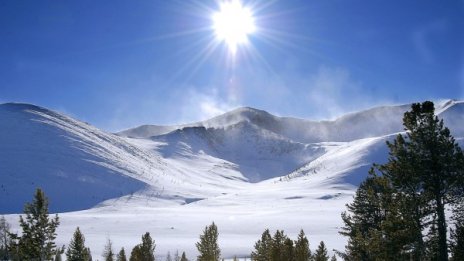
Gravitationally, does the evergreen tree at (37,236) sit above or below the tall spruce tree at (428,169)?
below

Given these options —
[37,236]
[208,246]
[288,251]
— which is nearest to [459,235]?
[288,251]

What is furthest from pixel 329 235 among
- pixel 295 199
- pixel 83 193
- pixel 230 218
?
pixel 83 193

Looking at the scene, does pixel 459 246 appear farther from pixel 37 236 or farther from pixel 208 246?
pixel 37 236

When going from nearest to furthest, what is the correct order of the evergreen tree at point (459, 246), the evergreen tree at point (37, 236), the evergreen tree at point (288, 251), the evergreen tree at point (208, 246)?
the evergreen tree at point (459, 246) → the evergreen tree at point (288, 251) → the evergreen tree at point (37, 236) → the evergreen tree at point (208, 246)

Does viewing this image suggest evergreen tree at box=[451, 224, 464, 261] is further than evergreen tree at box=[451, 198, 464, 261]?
Yes

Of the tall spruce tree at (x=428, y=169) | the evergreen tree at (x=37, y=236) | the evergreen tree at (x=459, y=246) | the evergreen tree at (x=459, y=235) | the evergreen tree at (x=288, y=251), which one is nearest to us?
the tall spruce tree at (x=428, y=169)

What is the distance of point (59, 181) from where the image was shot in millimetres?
179000

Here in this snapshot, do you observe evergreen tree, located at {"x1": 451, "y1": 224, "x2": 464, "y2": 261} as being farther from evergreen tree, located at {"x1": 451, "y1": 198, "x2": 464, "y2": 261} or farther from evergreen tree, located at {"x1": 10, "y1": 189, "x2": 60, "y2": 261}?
evergreen tree, located at {"x1": 10, "y1": 189, "x2": 60, "y2": 261}

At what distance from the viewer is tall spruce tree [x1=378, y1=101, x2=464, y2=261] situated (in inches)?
593

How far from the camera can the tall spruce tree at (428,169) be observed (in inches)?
593

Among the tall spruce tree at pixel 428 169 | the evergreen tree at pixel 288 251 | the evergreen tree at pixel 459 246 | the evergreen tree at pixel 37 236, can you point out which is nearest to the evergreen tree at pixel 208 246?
the evergreen tree at pixel 288 251

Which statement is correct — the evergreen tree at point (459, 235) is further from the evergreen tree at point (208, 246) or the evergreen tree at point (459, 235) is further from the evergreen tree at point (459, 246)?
the evergreen tree at point (208, 246)

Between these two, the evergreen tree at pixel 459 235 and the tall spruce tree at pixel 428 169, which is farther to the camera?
the evergreen tree at pixel 459 235

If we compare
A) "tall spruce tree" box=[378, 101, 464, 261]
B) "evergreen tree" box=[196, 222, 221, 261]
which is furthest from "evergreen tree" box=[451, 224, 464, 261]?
"evergreen tree" box=[196, 222, 221, 261]
